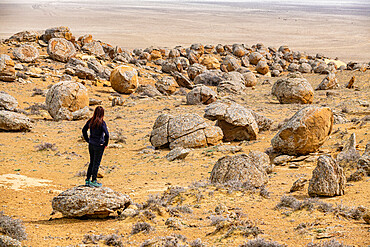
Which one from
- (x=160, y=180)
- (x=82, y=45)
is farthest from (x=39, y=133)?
(x=82, y=45)

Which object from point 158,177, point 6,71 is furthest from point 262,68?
point 158,177

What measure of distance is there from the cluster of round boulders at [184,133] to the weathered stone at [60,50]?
23773mm

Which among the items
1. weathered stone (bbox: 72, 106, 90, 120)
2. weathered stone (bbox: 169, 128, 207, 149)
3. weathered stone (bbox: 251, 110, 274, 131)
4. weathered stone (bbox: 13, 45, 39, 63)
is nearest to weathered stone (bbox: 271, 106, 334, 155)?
weathered stone (bbox: 169, 128, 207, 149)

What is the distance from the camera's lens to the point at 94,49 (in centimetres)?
4247

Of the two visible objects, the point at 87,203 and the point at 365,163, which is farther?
the point at 365,163

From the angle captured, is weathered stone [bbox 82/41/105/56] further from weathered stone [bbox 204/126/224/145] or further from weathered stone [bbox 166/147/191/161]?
weathered stone [bbox 166/147/191/161]

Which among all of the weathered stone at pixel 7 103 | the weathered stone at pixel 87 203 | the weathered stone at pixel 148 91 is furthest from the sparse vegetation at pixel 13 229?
the weathered stone at pixel 148 91

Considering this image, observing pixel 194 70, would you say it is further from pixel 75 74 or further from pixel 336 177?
pixel 336 177

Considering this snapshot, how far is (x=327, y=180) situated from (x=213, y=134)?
24.7ft

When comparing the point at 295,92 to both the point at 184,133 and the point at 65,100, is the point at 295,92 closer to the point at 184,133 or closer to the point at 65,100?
the point at 184,133

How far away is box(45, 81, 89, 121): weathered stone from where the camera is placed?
2262 cm

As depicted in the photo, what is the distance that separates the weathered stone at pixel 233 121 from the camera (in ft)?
54.3

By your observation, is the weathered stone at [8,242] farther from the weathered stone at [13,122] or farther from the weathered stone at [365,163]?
the weathered stone at [13,122]

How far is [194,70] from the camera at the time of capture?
40094mm
